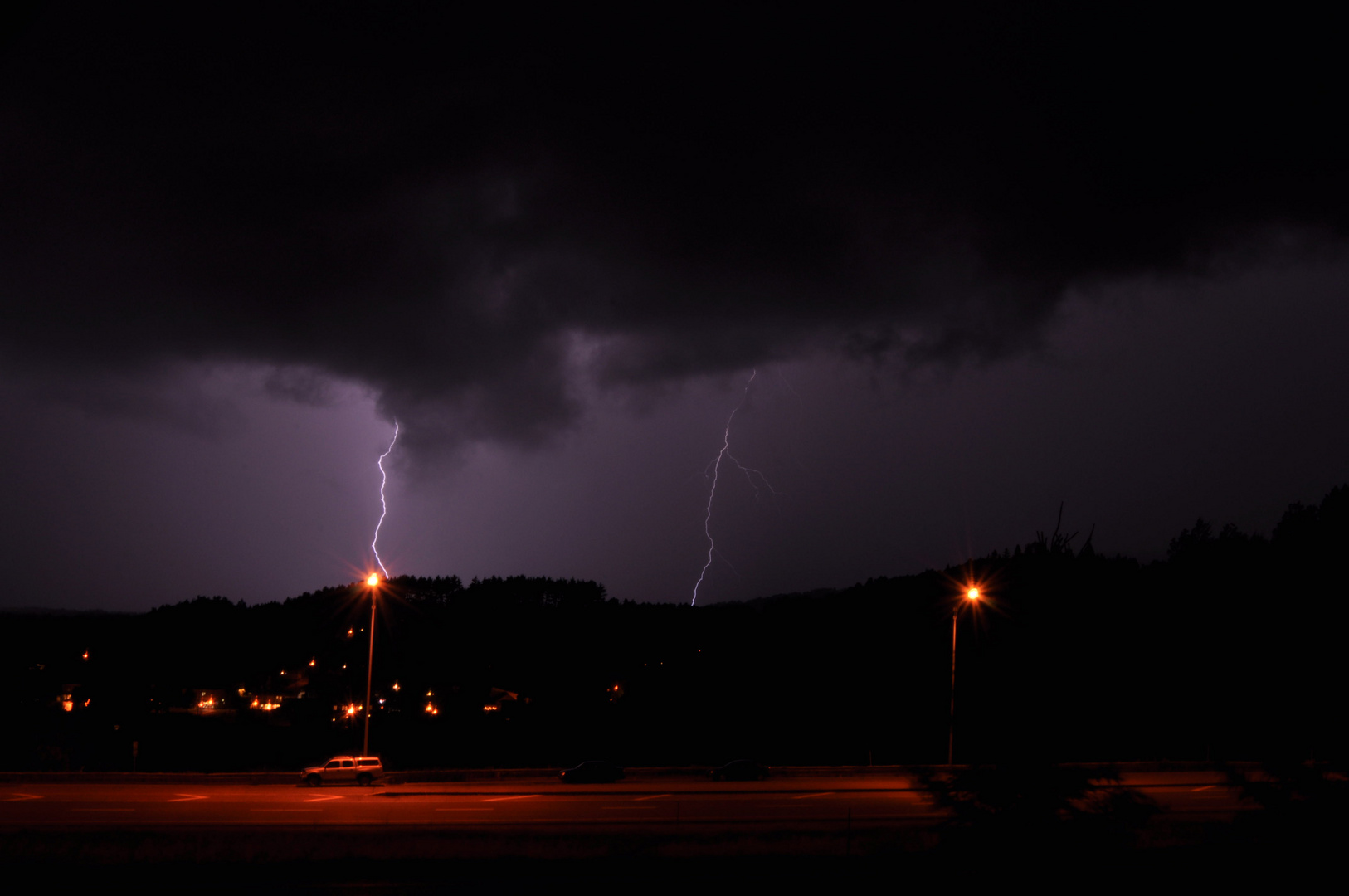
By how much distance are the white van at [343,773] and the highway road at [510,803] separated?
1.07m

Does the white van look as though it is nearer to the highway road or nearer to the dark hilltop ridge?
the highway road

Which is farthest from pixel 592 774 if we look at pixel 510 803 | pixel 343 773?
pixel 343 773

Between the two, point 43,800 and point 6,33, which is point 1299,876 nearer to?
point 6,33

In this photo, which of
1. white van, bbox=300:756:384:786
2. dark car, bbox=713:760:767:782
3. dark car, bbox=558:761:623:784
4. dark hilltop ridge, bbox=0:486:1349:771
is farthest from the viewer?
dark hilltop ridge, bbox=0:486:1349:771

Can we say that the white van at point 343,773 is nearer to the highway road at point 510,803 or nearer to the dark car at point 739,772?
the highway road at point 510,803

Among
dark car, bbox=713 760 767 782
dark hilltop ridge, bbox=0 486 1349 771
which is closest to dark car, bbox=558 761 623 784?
dark car, bbox=713 760 767 782

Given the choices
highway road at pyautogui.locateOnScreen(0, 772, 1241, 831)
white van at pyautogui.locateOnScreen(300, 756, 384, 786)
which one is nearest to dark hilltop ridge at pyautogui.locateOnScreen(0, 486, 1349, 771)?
highway road at pyautogui.locateOnScreen(0, 772, 1241, 831)

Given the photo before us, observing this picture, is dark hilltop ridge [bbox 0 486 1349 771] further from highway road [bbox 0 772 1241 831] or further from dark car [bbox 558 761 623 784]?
dark car [bbox 558 761 623 784]

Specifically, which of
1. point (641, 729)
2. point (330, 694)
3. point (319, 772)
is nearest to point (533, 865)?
point (319, 772)

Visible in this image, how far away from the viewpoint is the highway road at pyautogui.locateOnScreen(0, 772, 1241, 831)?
2161cm

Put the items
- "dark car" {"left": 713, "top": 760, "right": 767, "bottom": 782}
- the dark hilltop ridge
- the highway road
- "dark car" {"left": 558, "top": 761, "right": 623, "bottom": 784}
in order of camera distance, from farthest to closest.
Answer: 1. the dark hilltop ridge
2. "dark car" {"left": 713, "top": 760, "right": 767, "bottom": 782}
3. "dark car" {"left": 558, "top": 761, "right": 623, "bottom": 784}
4. the highway road

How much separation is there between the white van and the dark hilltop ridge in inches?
439

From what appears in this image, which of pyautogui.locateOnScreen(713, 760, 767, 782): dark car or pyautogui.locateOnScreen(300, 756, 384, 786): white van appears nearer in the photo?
pyautogui.locateOnScreen(300, 756, 384, 786): white van

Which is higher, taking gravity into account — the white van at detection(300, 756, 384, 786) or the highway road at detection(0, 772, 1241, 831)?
the highway road at detection(0, 772, 1241, 831)
